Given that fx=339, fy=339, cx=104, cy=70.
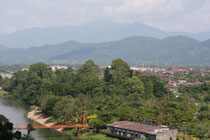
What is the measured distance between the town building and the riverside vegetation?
1862 millimetres

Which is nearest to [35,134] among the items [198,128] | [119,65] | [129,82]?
[198,128]

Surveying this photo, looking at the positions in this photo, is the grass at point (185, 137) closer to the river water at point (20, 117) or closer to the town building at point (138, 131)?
the town building at point (138, 131)

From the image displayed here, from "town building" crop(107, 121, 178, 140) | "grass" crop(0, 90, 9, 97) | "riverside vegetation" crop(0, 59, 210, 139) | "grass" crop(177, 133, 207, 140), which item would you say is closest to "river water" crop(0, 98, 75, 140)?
"riverside vegetation" crop(0, 59, 210, 139)

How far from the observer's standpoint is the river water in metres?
31.3

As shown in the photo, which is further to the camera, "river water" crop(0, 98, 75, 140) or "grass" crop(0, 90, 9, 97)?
"grass" crop(0, 90, 9, 97)

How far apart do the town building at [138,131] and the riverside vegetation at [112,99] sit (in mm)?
1862

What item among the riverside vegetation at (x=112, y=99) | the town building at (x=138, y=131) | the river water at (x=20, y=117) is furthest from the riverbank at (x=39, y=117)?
the town building at (x=138, y=131)

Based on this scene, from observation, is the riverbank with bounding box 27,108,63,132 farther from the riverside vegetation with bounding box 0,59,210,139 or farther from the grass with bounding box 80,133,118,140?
the grass with bounding box 80,133,118,140

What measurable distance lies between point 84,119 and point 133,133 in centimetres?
792

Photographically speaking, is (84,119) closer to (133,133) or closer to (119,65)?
(133,133)

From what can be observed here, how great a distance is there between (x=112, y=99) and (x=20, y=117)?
11539 mm

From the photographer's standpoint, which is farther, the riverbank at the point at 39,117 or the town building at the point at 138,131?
the riverbank at the point at 39,117

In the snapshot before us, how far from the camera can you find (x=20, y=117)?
41.5m

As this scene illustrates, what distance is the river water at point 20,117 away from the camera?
31266 mm
